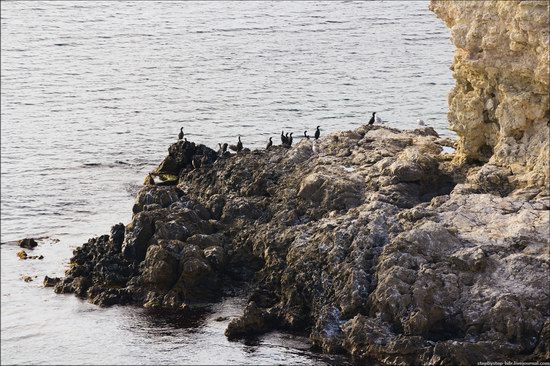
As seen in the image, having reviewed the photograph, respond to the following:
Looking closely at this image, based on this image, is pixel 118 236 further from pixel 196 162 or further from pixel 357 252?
pixel 357 252

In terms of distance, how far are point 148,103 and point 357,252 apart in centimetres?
3469

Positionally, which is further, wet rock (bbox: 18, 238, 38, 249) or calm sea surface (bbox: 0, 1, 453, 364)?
wet rock (bbox: 18, 238, 38, 249)

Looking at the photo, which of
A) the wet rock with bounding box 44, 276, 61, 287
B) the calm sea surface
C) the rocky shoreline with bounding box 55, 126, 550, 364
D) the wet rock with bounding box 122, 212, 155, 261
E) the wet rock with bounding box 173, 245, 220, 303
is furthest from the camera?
the wet rock with bounding box 44, 276, 61, 287

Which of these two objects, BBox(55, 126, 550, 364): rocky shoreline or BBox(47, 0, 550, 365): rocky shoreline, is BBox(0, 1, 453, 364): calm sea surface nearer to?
BBox(55, 126, 550, 364): rocky shoreline

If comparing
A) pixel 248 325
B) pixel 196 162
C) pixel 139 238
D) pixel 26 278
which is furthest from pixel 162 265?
pixel 196 162

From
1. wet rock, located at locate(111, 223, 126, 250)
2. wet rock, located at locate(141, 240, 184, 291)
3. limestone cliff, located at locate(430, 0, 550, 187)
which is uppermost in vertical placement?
limestone cliff, located at locate(430, 0, 550, 187)

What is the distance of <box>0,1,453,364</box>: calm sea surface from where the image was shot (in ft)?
129

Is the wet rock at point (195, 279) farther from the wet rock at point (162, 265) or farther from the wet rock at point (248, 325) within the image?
the wet rock at point (248, 325)

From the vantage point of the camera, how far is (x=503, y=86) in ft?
137

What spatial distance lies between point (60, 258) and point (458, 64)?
1610 cm

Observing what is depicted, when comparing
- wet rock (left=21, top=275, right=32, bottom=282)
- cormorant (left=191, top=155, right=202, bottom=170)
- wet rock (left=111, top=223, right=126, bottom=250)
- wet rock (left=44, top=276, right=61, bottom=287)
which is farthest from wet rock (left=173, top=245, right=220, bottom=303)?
cormorant (left=191, top=155, right=202, bottom=170)

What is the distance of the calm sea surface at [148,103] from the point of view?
129 ft

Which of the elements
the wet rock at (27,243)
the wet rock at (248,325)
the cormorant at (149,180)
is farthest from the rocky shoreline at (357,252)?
the cormorant at (149,180)

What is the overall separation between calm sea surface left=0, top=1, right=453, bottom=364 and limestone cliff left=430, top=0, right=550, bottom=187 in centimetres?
973
